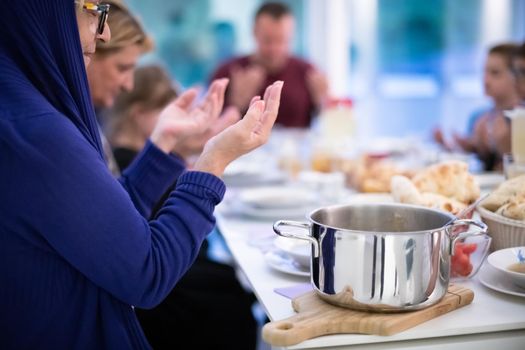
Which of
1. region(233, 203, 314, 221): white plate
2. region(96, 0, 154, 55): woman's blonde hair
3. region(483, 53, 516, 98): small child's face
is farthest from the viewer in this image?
region(483, 53, 516, 98): small child's face

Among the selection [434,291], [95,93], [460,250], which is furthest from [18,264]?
[95,93]

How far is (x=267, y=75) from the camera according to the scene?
4082 millimetres

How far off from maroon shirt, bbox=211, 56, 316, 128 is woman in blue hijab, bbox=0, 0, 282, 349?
9.01 feet

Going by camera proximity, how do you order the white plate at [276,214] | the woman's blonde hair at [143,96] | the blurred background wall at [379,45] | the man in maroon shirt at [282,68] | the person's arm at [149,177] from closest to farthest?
1. the person's arm at [149,177]
2. the white plate at [276,214]
3. the woman's blonde hair at [143,96]
4. the man in maroon shirt at [282,68]
5. the blurred background wall at [379,45]

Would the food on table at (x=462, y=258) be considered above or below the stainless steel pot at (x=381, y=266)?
below

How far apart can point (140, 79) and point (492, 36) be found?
3.91 meters

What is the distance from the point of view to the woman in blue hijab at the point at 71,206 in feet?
2.86

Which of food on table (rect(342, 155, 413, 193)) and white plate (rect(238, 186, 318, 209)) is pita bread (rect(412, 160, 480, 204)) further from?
white plate (rect(238, 186, 318, 209))

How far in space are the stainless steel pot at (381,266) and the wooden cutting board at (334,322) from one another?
0.01 meters

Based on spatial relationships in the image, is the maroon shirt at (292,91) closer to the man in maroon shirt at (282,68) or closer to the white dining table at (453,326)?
the man in maroon shirt at (282,68)

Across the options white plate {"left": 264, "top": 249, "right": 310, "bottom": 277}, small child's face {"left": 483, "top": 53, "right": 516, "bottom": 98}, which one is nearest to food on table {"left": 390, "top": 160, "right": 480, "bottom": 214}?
white plate {"left": 264, "top": 249, "right": 310, "bottom": 277}

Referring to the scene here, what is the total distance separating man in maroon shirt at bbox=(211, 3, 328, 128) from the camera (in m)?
3.90

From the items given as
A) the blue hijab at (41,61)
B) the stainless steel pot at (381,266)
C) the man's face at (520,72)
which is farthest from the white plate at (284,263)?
the man's face at (520,72)

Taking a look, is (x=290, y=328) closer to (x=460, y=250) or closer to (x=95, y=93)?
(x=460, y=250)
